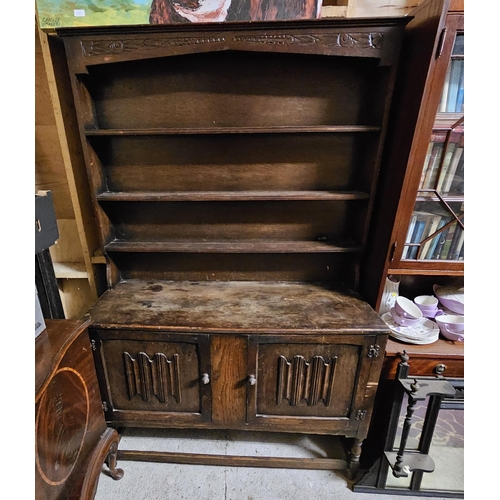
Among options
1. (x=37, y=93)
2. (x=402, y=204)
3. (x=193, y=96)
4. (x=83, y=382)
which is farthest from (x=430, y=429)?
(x=37, y=93)

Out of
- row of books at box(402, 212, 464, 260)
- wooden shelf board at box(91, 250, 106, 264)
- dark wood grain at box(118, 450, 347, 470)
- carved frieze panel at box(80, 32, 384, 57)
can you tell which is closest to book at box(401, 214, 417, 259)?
row of books at box(402, 212, 464, 260)

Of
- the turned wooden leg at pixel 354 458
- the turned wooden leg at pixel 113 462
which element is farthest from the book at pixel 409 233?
the turned wooden leg at pixel 113 462

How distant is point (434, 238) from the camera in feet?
4.09

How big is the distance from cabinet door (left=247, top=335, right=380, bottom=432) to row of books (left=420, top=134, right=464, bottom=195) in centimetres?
69

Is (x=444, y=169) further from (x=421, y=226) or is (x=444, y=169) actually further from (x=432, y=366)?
(x=432, y=366)

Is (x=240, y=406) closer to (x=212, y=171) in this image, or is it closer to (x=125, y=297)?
(x=125, y=297)

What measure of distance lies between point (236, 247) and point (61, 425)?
962 mm

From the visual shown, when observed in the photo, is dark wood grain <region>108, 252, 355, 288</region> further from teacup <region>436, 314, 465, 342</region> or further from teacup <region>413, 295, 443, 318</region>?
teacup <region>436, 314, 465, 342</region>

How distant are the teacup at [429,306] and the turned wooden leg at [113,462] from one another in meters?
1.62

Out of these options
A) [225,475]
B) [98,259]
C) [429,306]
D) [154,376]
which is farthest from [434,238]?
[98,259]

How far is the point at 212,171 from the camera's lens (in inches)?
56.5

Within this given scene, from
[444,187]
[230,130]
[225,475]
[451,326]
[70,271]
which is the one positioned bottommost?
[225,475]

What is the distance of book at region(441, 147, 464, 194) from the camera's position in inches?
44.6

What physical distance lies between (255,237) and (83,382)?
3.27ft
